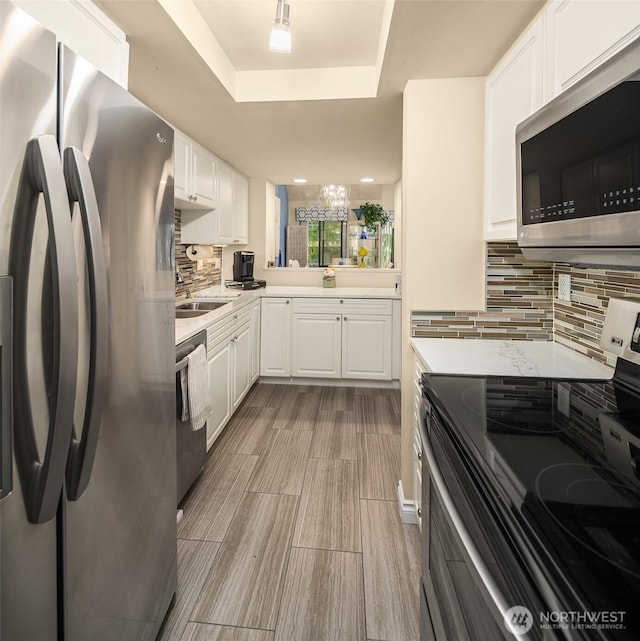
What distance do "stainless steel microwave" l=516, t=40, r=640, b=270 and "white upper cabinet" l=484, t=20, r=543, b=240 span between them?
0.27 metres

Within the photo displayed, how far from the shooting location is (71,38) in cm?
128

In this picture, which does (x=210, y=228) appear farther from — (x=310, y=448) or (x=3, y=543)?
(x=3, y=543)

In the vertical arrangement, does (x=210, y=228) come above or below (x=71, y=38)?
below

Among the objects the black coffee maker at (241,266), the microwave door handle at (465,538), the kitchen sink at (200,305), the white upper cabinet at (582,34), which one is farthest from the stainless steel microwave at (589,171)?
the black coffee maker at (241,266)

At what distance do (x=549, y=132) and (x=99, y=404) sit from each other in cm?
134

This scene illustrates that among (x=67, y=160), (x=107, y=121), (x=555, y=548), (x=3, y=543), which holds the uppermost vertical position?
(x=107, y=121)

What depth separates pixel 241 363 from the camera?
11.4ft

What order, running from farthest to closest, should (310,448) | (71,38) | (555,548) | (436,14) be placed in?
(310,448), (436,14), (71,38), (555,548)

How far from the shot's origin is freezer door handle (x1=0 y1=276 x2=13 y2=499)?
2.33 ft

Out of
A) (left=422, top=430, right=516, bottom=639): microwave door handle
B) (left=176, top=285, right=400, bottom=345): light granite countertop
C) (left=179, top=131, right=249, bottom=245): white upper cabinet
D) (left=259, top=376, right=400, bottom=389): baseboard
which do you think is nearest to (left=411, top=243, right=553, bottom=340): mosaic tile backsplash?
(left=422, top=430, right=516, bottom=639): microwave door handle

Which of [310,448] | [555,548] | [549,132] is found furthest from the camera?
[310,448]

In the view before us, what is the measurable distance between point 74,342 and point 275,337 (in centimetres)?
333

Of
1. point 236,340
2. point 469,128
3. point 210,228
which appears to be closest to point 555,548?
point 469,128

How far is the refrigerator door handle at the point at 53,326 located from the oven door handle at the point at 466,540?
78 centimetres
